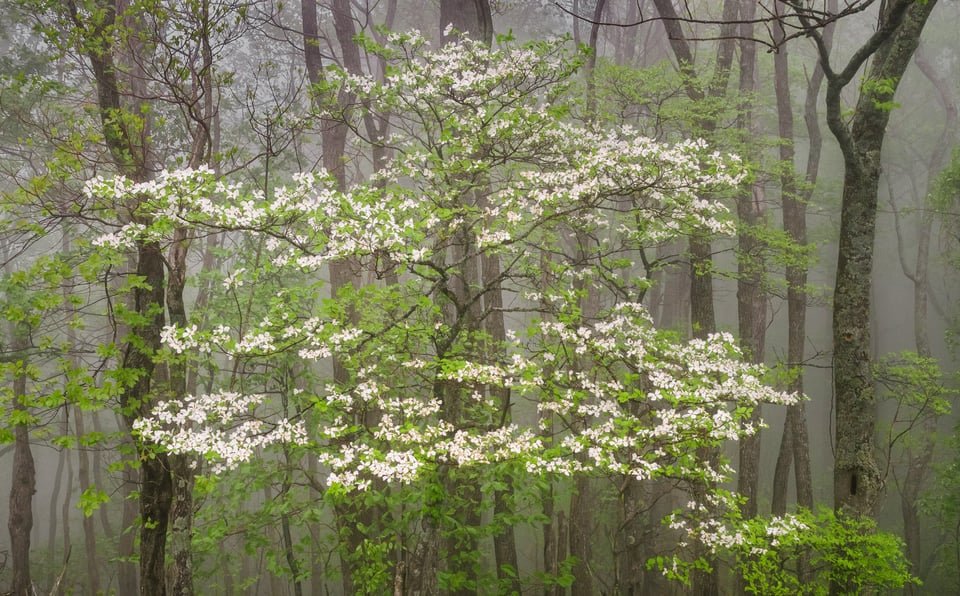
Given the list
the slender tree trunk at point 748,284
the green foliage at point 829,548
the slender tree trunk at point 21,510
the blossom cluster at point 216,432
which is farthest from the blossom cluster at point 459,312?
the slender tree trunk at point 21,510

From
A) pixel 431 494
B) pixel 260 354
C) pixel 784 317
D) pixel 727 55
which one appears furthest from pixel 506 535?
pixel 784 317

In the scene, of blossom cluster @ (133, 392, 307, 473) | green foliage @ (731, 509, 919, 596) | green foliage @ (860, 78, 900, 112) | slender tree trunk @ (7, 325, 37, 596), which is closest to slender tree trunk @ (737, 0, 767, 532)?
green foliage @ (860, 78, 900, 112)

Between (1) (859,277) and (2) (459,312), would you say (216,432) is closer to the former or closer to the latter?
(2) (459,312)

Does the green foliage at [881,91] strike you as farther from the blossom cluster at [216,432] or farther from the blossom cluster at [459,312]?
the blossom cluster at [216,432]

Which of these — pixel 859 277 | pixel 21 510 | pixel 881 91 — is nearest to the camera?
pixel 881 91

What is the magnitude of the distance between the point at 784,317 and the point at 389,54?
3396 centimetres

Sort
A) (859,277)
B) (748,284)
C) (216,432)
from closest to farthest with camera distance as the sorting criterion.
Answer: (216,432), (859,277), (748,284)

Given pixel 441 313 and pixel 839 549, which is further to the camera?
pixel 441 313

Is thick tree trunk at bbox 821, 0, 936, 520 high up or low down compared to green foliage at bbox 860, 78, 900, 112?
down

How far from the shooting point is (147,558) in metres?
5.98

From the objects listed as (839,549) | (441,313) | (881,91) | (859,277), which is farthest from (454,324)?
(881,91)

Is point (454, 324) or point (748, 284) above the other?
point (748, 284)

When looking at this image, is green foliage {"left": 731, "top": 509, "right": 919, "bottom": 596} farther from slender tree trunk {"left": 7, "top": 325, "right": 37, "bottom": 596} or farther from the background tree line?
slender tree trunk {"left": 7, "top": 325, "right": 37, "bottom": 596}

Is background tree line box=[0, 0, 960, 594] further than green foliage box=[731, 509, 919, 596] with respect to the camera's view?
No
